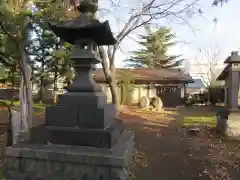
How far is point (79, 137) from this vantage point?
10.2 feet

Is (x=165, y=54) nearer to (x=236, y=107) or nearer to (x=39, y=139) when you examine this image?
(x=236, y=107)

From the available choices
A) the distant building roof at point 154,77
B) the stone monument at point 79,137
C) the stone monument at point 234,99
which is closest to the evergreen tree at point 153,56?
the distant building roof at point 154,77

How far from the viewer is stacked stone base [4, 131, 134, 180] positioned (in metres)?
2.85

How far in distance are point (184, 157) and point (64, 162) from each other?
469cm

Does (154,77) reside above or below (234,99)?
above

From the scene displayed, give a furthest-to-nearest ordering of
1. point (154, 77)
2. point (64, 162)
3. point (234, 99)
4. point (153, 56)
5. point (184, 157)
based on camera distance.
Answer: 1. point (153, 56)
2. point (154, 77)
3. point (234, 99)
4. point (184, 157)
5. point (64, 162)

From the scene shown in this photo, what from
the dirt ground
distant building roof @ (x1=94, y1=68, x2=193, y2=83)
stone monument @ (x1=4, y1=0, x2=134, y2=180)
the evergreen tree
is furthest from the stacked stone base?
the evergreen tree

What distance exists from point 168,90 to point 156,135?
44.0ft

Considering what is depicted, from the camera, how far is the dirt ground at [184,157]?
18.3 ft

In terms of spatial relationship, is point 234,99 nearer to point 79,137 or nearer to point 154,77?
point 79,137

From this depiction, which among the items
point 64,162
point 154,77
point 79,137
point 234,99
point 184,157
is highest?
point 154,77

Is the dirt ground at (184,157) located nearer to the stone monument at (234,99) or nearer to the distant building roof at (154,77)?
the stone monument at (234,99)

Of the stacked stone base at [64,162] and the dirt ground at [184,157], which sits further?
the dirt ground at [184,157]

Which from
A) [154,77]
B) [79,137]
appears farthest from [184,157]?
[154,77]
